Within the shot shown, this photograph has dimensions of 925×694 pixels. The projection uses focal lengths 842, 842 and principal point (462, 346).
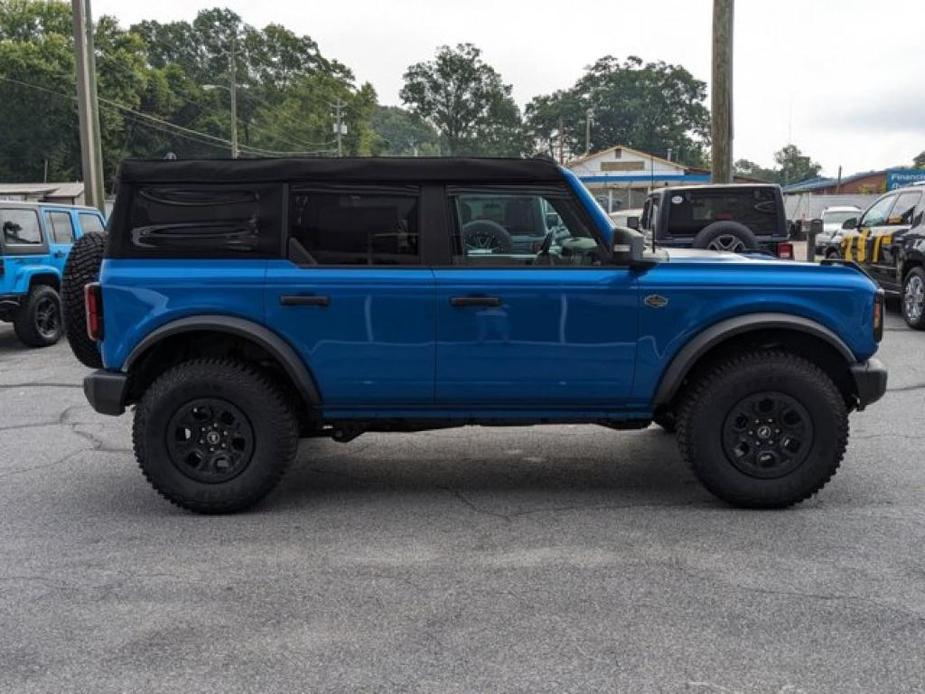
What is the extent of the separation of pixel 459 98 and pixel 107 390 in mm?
91622

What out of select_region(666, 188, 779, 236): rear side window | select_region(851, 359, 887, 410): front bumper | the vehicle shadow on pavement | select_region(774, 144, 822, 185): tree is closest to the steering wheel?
the vehicle shadow on pavement

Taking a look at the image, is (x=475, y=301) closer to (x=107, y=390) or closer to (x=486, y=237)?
(x=486, y=237)

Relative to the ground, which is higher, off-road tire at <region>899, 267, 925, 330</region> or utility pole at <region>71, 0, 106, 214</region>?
utility pole at <region>71, 0, 106, 214</region>

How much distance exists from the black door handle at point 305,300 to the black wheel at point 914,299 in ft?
29.5

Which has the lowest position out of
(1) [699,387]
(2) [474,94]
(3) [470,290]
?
(1) [699,387]

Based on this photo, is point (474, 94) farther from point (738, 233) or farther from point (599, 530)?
point (599, 530)

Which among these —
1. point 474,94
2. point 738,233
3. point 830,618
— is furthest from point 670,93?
point 830,618

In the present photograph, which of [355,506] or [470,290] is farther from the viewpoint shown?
[355,506]

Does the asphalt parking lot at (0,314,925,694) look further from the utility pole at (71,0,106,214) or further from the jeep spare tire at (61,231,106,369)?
the utility pole at (71,0,106,214)

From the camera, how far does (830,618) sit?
129 inches

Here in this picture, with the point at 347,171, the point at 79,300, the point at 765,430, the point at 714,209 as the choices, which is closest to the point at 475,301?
the point at 347,171

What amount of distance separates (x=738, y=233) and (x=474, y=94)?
86.8 m

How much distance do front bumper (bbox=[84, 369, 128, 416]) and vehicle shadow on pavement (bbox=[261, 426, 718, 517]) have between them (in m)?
0.99

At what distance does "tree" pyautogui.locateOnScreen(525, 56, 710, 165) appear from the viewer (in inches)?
4129
